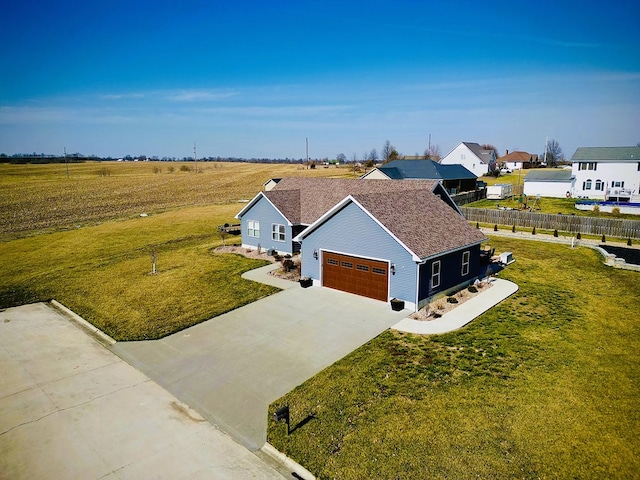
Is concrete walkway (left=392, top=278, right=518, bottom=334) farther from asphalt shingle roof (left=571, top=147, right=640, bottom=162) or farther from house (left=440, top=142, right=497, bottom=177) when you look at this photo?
house (left=440, top=142, right=497, bottom=177)

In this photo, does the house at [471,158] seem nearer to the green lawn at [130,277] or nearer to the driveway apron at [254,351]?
the green lawn at [130,277]

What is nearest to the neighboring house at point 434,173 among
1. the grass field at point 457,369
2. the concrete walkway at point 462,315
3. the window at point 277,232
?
the grass field at point 457,369

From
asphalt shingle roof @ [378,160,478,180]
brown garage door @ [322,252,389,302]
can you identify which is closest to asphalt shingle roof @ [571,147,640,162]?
asphalt shingle roof @ [378,160,478,180]

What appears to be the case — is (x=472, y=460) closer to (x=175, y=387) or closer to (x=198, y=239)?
(x=175, y=387)

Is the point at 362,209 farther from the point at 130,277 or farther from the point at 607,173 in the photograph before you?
the point at 607,173

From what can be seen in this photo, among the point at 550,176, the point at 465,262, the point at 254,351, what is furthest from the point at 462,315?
the point at 550,176

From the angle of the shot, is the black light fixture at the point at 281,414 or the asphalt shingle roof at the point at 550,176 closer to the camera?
the black light fixture at the point at 281,414
